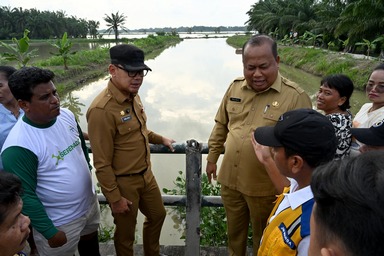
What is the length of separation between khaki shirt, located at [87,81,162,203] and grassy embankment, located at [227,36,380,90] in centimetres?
1184

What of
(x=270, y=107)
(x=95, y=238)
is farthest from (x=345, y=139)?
(x=95, y=238)

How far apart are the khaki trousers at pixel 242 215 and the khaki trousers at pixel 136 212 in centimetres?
50

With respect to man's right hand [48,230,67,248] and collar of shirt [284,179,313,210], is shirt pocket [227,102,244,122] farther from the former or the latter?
man's right hand [48,230,67,248]

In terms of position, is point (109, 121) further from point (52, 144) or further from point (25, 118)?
point (25, 118)

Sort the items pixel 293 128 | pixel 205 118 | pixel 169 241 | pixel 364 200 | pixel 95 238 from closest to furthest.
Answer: pixel 364 200, pixel 293 128, pixel 95 238, pixel 169 241, pixel 205 118

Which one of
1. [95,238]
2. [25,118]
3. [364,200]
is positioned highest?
[364,200]

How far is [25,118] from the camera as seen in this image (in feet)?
5.68

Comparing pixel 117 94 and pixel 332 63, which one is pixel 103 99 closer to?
pixel 117 94

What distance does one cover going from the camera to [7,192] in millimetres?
1136

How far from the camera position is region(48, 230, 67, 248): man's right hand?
5.39 ft

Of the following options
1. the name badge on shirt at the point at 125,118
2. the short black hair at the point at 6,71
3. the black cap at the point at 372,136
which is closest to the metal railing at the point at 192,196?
the name badge on shirt at the point at 125,118

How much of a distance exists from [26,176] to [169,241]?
7.63 ft

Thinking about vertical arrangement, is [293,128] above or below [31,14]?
below

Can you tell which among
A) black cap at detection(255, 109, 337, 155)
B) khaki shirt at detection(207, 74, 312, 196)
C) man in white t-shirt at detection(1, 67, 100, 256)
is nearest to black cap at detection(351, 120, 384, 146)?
khaki shirt at detection(207, 74, 312, 196)
